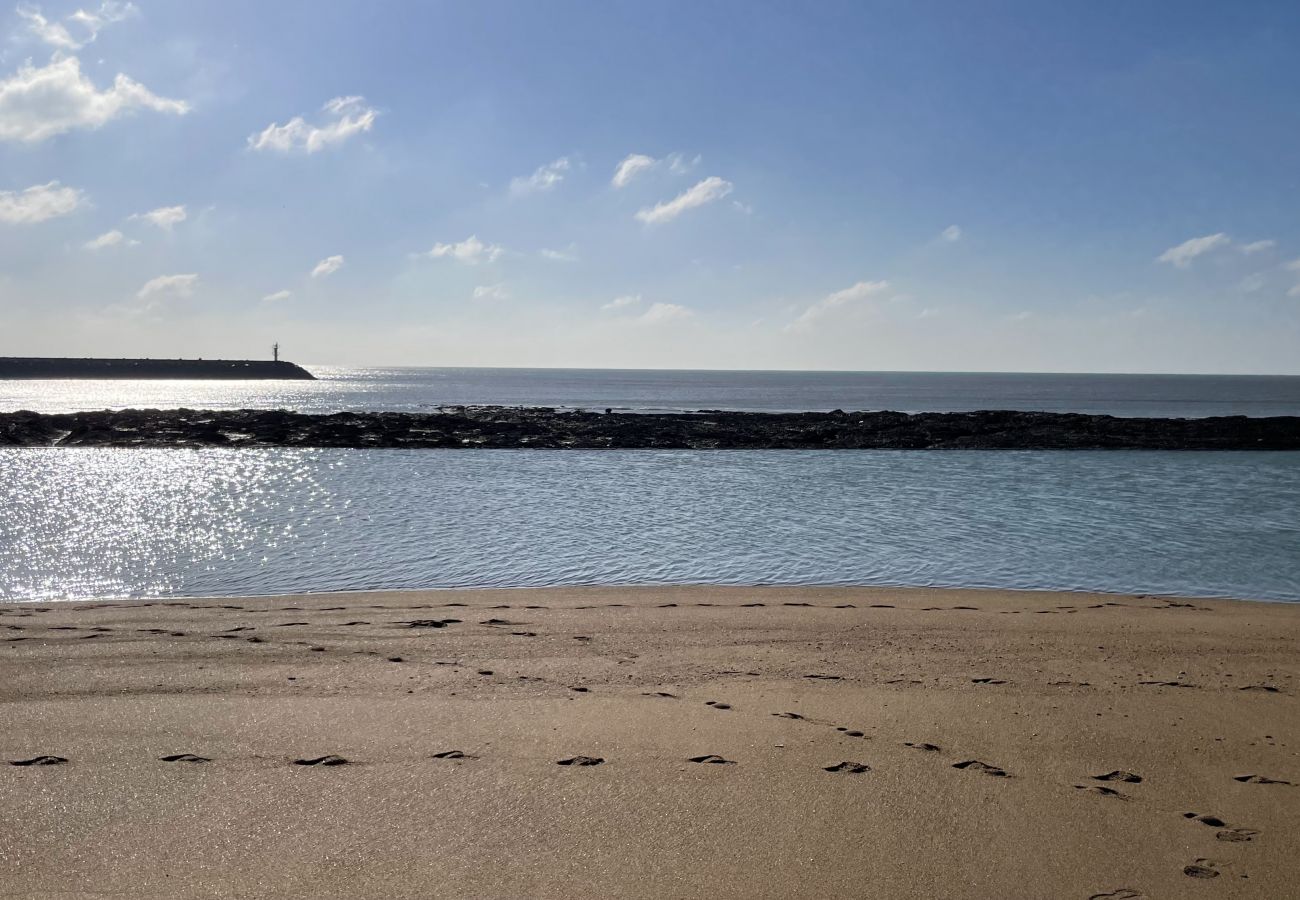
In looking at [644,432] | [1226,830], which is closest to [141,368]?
[644,432]

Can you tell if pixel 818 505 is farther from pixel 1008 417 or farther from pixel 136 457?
pixel 1008 417

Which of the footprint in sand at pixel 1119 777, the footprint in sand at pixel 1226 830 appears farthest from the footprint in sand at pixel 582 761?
the footprint in sand at pixel 1226 830

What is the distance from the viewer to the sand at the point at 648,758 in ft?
15.8

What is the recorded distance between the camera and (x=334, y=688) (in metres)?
7.85

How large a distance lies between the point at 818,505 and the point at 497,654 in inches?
570

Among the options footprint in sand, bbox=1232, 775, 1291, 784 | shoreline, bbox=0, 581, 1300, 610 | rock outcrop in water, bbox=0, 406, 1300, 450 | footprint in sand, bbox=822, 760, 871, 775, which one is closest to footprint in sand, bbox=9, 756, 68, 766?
footprint in sand, bbox=822, 760, 871, 775

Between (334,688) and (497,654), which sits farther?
(497,654)

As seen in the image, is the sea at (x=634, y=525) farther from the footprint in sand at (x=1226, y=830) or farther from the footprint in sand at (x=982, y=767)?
the footprint in sand at (x=1226, y=830)

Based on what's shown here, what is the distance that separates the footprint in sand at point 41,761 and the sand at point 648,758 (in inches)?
2.9

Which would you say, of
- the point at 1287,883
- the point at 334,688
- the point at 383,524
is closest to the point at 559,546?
the point at 383,524

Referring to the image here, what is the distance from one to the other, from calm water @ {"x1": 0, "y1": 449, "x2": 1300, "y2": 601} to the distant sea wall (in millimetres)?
151766

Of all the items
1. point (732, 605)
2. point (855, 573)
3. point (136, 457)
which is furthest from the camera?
point (136, 457)

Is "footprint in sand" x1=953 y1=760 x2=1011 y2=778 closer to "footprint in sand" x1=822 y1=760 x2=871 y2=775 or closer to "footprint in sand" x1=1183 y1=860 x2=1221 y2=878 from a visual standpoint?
"footprint in sand" x1=822 y1=760 x2=871 y2=775

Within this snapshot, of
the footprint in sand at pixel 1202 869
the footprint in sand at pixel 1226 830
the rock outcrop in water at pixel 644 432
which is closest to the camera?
the footprint in sand at pixel 1202 869
